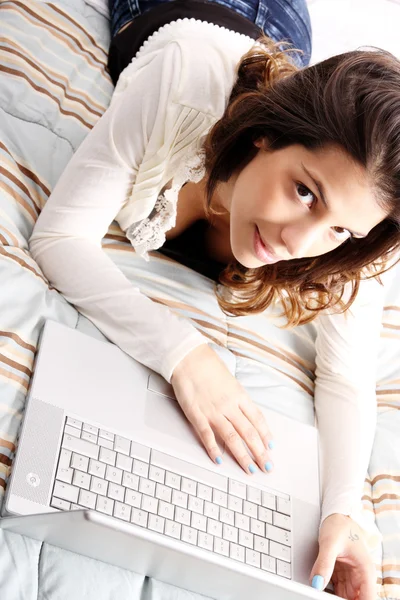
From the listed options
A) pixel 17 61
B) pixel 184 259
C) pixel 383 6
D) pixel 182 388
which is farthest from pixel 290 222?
pixel 383 6

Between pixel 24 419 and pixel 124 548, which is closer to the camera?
pixel 124 548

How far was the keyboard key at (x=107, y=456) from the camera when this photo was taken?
974 millimetres

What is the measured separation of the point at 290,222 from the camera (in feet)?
3.35

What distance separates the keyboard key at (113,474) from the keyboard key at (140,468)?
0.02 metres

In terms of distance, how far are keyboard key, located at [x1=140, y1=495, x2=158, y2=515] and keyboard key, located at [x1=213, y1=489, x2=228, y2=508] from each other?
0.10 m

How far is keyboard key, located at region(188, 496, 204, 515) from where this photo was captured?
3.28 feet

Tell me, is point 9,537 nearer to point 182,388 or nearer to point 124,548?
point 124,548

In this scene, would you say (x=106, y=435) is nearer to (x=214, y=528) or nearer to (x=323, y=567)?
(x=214, y=528)

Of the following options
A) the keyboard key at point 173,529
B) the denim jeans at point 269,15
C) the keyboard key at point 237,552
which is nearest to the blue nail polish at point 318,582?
the keyboard key at point 237,552

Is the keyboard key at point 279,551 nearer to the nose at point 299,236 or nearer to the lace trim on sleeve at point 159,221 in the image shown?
the nose at point 299,236

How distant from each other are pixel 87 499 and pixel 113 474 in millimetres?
58

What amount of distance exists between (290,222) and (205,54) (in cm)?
38

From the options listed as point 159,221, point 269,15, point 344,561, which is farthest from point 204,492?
point 269,15

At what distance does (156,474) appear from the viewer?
101 cm
